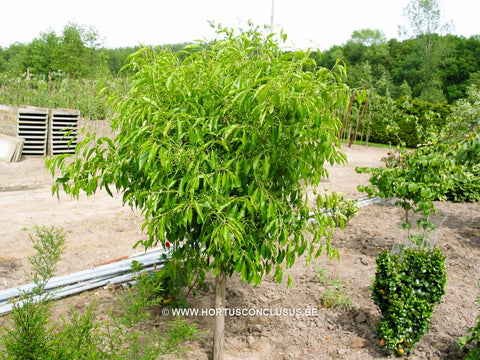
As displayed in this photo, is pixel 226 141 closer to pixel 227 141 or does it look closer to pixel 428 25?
pixel 227 141

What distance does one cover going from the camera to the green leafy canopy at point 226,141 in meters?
2.19

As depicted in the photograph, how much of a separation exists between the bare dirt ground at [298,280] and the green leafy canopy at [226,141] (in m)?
0.85

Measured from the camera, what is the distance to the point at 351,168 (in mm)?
12781

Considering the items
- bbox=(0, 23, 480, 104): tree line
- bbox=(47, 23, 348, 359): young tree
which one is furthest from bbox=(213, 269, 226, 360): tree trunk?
bbox=(0, 23, 480, 104): tree line

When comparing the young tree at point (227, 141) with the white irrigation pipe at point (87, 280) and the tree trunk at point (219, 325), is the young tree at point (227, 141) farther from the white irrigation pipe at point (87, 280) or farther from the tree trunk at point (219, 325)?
the white irrigation pipe at point (87, 280)

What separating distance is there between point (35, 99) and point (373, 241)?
10603mm

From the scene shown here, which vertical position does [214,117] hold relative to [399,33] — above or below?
below

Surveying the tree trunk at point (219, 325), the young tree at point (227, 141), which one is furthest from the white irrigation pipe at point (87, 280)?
the young tree at point (227, 141)

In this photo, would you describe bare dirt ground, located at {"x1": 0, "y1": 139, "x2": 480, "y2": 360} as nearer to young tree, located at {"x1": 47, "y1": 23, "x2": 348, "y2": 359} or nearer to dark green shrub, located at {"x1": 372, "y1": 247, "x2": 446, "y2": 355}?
dark green shrub, located at {"x1": 372, "y1": 247, "x2": 446, "y2": 355}

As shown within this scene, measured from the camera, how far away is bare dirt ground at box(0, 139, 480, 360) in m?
3.29

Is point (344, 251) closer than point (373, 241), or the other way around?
point (344, 251)

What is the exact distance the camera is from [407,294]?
313 cm

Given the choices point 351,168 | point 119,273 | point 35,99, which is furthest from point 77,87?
point 119,273

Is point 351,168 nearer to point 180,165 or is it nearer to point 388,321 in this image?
point 388,321
